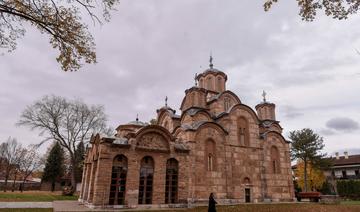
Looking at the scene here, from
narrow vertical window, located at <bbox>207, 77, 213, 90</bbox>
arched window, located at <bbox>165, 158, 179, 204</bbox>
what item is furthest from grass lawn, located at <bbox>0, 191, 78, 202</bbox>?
narrow vertical window, located at <bbox>207, 77, 213, 90</bbox>

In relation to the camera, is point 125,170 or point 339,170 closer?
point 125,170

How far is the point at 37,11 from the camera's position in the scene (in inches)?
281

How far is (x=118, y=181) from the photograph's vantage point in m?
15.5

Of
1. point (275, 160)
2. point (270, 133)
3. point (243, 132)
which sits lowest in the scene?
point (275, 160)

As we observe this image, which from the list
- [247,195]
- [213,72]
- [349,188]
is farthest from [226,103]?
[349,188]

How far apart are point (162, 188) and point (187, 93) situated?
9.68 meters

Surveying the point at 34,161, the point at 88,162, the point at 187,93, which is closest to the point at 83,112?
the point at 88,162

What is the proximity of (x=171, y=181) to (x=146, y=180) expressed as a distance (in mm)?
1933

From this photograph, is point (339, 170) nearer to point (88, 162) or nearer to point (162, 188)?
point (162, 188)

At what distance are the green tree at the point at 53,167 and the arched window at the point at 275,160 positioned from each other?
3713 centimetres

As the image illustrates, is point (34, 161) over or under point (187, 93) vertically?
under

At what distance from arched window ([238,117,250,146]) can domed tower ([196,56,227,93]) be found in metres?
4.66

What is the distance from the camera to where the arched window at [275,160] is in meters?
22.7

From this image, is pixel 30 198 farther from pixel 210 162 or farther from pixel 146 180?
pixel 210 162
